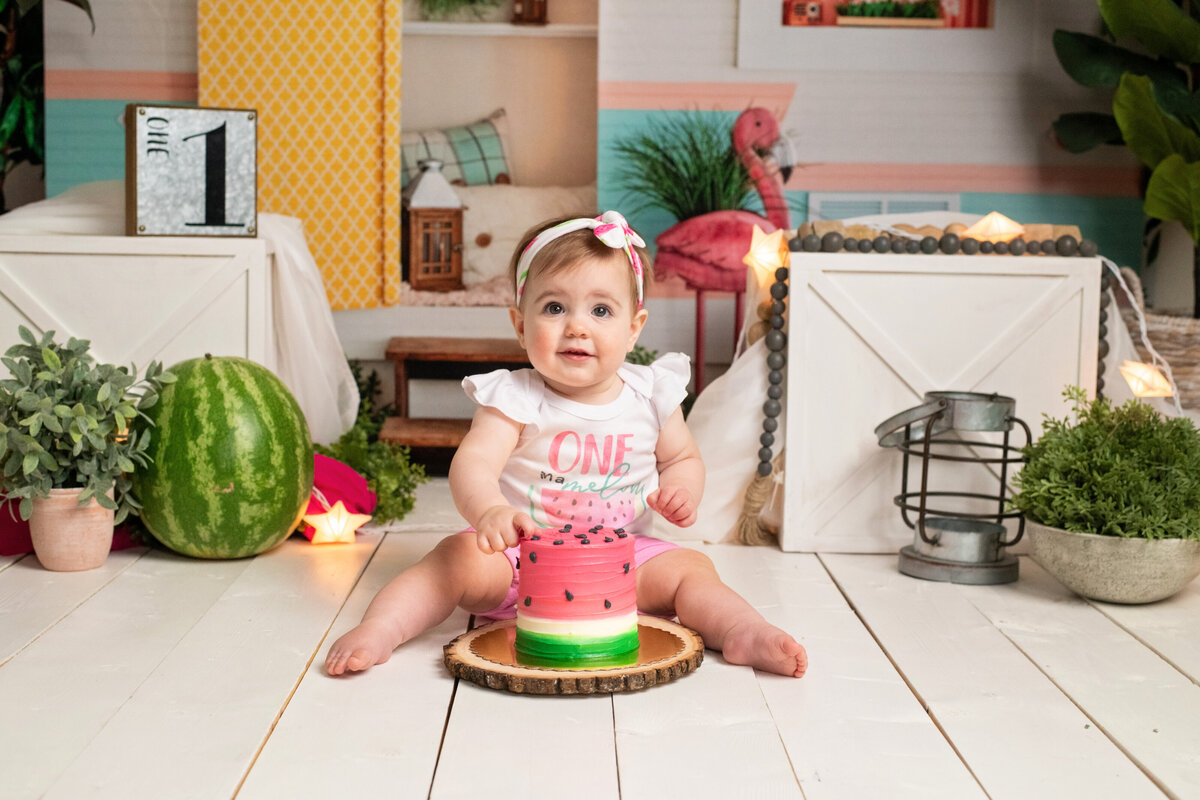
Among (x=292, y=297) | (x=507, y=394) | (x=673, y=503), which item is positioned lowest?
(x=673, y=503)

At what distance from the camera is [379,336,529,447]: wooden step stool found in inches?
156

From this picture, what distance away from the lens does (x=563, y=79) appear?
16.4 feet

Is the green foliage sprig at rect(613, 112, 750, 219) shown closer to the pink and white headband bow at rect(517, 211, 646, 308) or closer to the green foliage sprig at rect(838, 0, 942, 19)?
the green foliage sprig at rect(838, 0, 942, 19)

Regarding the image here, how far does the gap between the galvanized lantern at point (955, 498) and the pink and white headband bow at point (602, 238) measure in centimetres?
88

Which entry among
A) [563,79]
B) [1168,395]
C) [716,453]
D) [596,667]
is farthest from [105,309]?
[1168,395]

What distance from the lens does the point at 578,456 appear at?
224 cm

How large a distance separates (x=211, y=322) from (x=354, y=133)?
1.45 meters

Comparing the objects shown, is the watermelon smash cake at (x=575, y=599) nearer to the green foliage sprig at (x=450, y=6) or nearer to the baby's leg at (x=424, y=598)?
the baby's leg at (x=424, y=598)

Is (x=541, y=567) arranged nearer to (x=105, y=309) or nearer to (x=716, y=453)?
(x=716, y=453)

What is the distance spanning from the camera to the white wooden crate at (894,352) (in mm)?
2930

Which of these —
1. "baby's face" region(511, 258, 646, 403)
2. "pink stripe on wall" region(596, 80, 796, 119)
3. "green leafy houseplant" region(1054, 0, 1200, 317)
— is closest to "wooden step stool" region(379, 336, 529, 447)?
"pink stripe on wall" region(596, 80, 796, 119)

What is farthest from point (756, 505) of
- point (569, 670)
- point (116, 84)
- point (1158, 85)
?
point (116, 84)

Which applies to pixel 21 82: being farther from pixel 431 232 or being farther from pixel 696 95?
pixel 696 95

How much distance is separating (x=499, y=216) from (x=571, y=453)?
279cm
